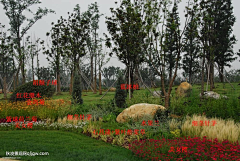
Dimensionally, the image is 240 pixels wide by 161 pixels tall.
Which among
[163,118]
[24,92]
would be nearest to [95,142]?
[163,118]

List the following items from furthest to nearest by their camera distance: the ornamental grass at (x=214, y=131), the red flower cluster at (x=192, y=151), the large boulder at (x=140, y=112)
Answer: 1. the large boulder at (x=140, y=112)
2. the ornamental grass at (x=214, y=131)
3. the red flower cluster at (x=192, y=151)

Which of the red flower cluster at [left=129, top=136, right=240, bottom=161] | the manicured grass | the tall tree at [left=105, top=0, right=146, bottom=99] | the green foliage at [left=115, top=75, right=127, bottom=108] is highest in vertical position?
the tall tree at [left=105, top=0, right=146, bottom=99]

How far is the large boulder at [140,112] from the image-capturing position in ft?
27.7

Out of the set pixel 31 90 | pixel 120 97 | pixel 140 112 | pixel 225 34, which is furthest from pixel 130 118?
pixel 225 34

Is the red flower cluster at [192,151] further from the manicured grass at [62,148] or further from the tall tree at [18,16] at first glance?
the tall tree at [18,16]

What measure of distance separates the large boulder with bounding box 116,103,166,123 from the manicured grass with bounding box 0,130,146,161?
2724 mm

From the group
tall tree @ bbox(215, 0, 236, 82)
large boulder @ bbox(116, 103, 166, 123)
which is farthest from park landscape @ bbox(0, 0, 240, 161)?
tall tree @ bbox(215, 0, 236, 82)

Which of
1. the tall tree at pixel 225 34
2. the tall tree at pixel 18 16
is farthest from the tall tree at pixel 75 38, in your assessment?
the tall tree at pixel 225 34

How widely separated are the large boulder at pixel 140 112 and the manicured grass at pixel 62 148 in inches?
107

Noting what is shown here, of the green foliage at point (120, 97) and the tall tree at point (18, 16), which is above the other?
the tall tree at point (18, 16)

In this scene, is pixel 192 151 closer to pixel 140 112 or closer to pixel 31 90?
pixel 140 112

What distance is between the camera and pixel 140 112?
8.64 meters

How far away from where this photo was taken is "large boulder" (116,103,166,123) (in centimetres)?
845

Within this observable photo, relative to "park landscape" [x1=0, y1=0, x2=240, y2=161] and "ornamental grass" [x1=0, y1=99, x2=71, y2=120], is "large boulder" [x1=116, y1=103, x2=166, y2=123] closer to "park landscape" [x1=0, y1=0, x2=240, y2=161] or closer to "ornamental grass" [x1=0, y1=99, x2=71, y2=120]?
"park landscape" [x1=0, y1=0, x2=240, y2=161]
